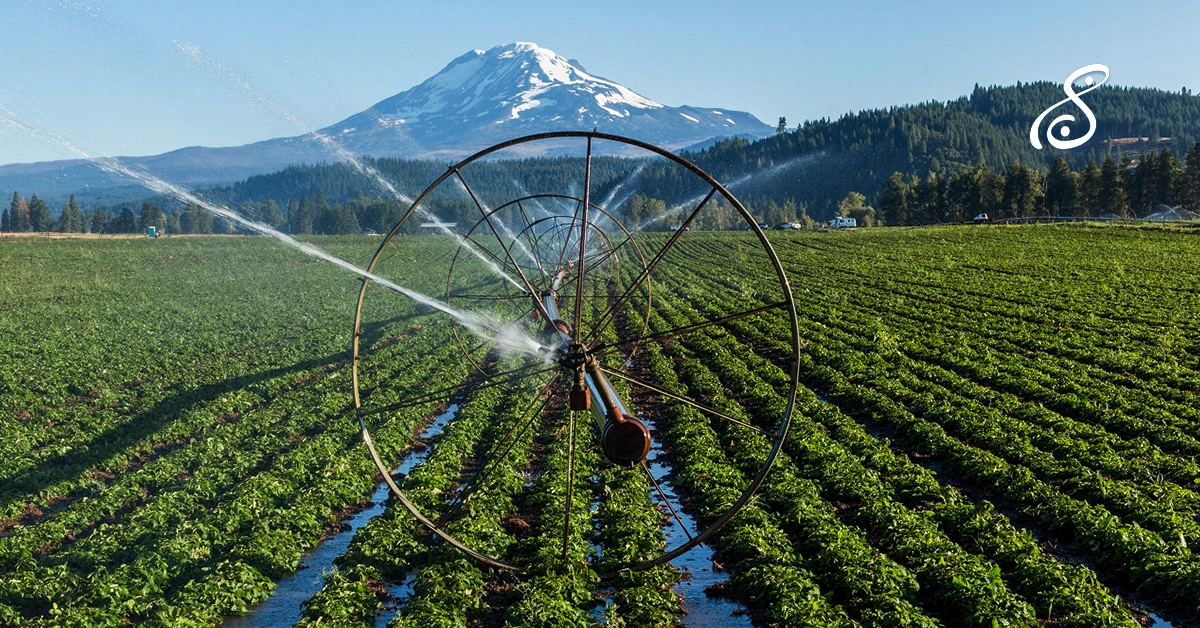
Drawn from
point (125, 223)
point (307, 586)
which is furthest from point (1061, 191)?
point (307, 586)

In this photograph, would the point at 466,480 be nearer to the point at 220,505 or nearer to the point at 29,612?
the point at 220,505

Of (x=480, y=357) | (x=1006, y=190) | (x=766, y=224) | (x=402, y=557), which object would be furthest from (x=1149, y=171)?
(x=402, y=557)

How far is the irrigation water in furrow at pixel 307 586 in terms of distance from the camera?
31.6ft

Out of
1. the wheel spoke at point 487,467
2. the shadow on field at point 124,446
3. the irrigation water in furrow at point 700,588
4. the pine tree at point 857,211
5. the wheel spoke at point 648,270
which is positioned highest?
the wheel spoke at point 648,270

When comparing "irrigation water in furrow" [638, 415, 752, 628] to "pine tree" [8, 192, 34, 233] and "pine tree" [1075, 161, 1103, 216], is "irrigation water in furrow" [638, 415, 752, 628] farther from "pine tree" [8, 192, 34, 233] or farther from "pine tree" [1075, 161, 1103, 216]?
"pine tree" [8, 192, 34, 233]

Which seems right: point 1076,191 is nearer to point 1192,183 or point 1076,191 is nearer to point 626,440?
point 1192,183

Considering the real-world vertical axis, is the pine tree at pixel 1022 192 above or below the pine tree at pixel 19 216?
above

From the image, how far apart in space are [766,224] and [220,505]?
139m

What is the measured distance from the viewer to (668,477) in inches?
574

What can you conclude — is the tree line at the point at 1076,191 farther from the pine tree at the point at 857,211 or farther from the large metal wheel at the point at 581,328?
the large metal wheel at the point at 581,328

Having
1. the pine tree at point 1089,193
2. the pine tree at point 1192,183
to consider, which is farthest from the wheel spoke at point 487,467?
the pine tree at point 1192,183

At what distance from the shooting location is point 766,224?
5802 inches

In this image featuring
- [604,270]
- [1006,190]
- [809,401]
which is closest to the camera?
[809,401]

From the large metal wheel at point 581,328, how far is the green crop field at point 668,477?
40 cm
